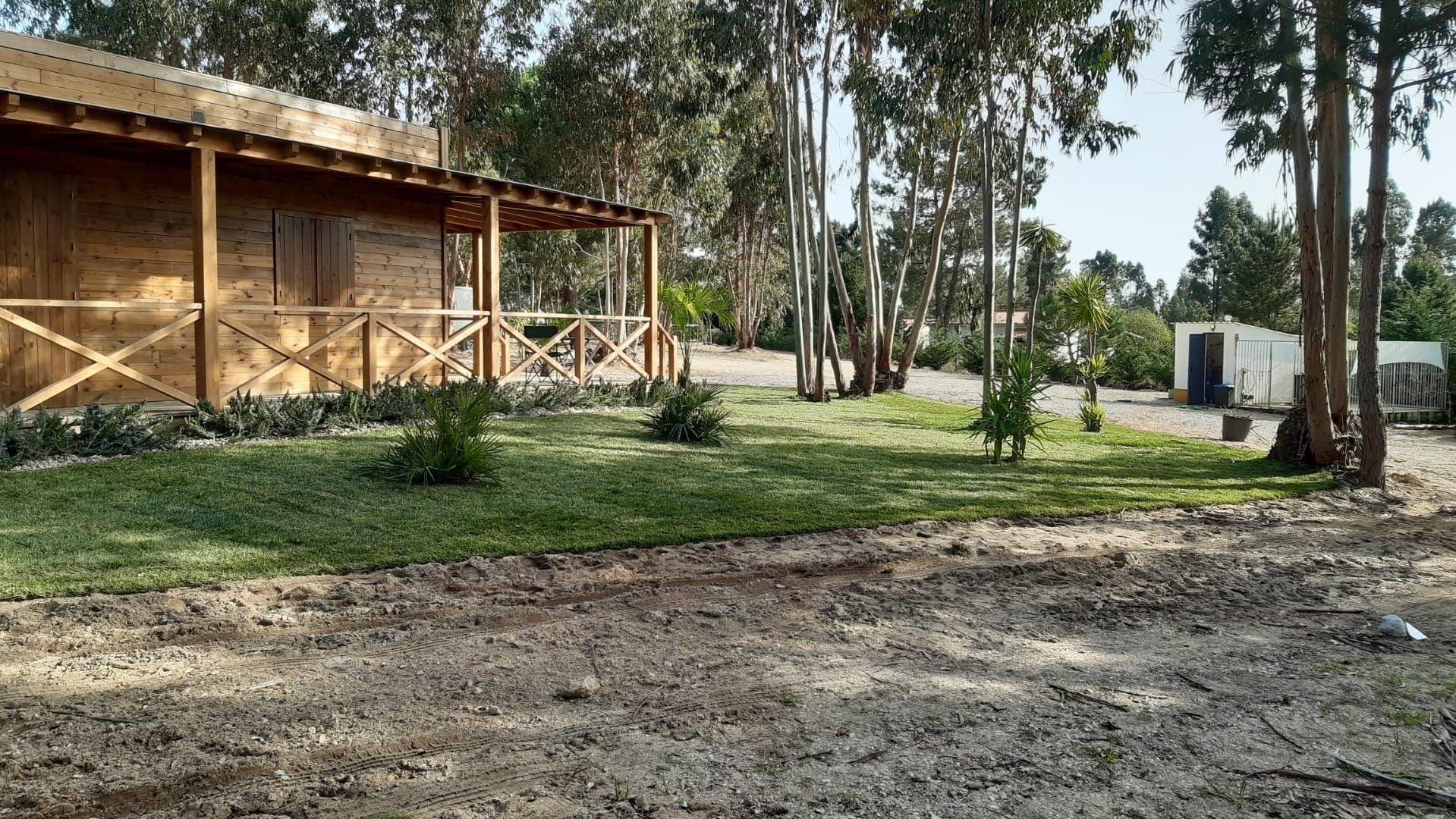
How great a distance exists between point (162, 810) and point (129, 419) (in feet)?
24.9

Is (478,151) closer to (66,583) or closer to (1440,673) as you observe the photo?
(66,583)

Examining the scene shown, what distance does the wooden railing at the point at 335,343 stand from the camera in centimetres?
969

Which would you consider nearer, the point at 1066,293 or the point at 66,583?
the point at 66,583

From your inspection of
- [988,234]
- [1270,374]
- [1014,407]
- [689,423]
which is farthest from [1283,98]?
[1270,374]

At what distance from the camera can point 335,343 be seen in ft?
46.2

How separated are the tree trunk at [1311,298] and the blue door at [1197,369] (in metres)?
13.0

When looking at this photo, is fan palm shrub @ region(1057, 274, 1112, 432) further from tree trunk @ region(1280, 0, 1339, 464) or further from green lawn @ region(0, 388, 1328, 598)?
green lawn @ region(0, 388, 1328, 598)

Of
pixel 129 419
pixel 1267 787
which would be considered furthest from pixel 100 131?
pixel 1267 787

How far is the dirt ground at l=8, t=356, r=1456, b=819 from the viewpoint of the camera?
3.20 metres

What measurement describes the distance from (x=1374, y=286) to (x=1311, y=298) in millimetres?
1156

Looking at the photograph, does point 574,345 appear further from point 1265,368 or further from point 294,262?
point 1265,368

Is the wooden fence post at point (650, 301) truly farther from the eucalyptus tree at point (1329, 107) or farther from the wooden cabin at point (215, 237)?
the eucalyptus tree at point (1329, 107)

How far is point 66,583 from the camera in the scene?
17.4 feet

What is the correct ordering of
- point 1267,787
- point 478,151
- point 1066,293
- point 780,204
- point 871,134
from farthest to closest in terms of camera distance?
point 780,204
point 478,151
point 1066,293
point 871,134
point 1267,787
